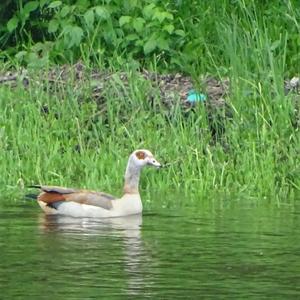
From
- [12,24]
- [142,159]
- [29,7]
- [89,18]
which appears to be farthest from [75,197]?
[29,7]

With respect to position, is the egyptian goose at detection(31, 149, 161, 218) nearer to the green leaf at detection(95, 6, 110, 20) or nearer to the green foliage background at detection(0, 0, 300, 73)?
the green foliage background at detection(0, 0, 300, 73)

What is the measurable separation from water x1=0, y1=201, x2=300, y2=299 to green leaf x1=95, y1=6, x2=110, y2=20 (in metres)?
5.04

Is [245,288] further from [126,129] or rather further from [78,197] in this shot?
[126,129]

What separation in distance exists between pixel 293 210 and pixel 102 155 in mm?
2514

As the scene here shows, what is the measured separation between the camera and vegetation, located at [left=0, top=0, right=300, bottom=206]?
45.8 feet

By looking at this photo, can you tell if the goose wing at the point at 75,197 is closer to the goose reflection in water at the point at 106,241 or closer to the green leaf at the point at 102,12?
the goose reflection in water at the point at 106,241

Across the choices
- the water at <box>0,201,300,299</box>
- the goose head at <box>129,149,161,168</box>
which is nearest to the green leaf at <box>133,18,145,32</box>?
the goose head at <box>129,149,161,168</box>

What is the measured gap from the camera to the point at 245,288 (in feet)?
28.9

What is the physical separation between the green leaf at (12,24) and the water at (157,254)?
222 inches

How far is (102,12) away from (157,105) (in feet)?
7.90

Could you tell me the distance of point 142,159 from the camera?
44.0 feet

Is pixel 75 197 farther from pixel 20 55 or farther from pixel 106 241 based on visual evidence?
pixel 20 55

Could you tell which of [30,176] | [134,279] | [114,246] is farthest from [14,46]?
[134,279]

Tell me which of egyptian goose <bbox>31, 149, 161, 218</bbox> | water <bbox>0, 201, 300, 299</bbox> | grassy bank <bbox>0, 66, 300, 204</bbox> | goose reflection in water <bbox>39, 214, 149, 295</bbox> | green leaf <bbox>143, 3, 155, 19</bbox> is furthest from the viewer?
green leaf <bbox>143, 3, 155, 19</bbox>
